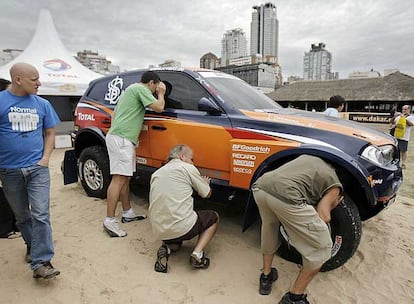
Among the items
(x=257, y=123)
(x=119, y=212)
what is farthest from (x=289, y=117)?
(x=119, y=212)

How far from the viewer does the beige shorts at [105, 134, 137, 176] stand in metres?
3.61

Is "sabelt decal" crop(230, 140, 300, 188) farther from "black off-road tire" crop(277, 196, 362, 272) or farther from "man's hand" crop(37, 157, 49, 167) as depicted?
"man's hand" crop(37, 157, 49, 167)

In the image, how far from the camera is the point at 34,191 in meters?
2.60

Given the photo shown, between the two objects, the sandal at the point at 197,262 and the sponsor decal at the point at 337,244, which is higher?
the sponsor decal at the point at 337,244

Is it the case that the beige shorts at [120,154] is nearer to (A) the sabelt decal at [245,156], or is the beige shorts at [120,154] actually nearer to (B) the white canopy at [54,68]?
(A) the sabelt decal at [245,156]

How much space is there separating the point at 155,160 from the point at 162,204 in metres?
1.14

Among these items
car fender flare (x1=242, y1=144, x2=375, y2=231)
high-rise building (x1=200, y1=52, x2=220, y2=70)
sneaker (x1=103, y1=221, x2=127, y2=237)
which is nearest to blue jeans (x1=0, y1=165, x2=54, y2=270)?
sneaker (x1=103, y1=221, x2=127, y2=237)

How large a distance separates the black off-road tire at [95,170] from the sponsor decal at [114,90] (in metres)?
0.74

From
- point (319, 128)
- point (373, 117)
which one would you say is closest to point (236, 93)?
point (319, 128)

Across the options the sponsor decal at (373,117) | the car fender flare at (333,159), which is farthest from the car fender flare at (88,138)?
the sponsor decal at (373,117)

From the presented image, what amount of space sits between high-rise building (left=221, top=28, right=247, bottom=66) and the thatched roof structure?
3843cm

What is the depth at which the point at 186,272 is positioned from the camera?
9.49 feet

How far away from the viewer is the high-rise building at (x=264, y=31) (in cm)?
8000

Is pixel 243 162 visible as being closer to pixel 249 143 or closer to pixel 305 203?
pixel 249 143
